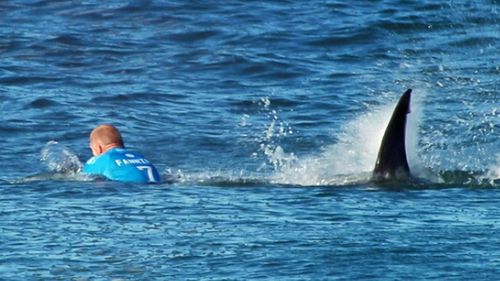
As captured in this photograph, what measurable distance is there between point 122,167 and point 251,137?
13.4ft

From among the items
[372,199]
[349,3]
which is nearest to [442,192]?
[372,199]

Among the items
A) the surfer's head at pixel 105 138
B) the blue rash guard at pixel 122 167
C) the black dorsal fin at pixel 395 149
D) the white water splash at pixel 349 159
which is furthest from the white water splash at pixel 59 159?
the black dorsal fin at pixel 395 149

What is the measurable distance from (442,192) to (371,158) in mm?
1858

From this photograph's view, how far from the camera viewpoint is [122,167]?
14.2 meters

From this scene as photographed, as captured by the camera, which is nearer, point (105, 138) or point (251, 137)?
point (105, 138)

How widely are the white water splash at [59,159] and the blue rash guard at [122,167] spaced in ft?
2.32

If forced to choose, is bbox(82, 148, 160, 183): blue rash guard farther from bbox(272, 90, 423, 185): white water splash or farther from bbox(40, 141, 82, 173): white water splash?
bbox(272, 90, 423, 185): white water splash

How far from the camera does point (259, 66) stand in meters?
22.2

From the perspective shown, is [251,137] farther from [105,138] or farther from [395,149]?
[395,149]

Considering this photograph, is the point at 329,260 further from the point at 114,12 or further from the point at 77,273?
the point at 114,12

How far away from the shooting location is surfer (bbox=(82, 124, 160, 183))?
14180 millimetres

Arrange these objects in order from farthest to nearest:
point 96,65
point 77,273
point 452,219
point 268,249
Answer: point 96,65, point 452,219, point 268,249, point 77,273

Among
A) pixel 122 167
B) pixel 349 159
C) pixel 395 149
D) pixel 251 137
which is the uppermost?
pixel 251 137

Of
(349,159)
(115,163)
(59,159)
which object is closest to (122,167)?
(115,163)
